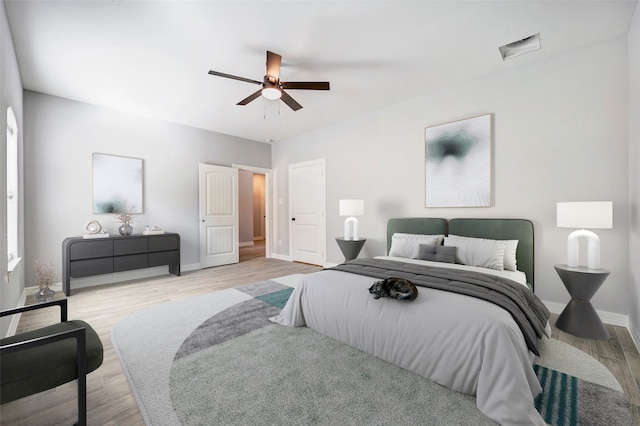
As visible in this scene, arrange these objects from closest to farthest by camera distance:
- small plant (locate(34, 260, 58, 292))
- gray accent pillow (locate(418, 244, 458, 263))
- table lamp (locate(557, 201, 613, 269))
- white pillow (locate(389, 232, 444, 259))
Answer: table lamp (locate(557, 201, 613, 269)) → gray accent pillow (locate(418, 244, 458, 263)) → small plant (locate(34, 260, 58, 292)) → white pillow (locate(389, 232, 444, 259))

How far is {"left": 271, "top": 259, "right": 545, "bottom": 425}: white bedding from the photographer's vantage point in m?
1.48

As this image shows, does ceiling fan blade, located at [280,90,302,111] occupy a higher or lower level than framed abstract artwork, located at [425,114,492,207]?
higher

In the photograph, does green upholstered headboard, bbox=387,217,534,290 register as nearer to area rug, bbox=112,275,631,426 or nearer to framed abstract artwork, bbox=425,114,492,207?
framed abstract artwork, bbox=425,114,492,207

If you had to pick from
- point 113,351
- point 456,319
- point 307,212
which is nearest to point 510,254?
point 456,319

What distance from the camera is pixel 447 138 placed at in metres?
3.85

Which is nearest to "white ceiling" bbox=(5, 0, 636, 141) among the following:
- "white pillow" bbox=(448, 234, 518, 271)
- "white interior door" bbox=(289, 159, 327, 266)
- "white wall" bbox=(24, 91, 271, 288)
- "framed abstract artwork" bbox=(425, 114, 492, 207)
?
"white wall" bbox=(24, 91, 271, 288)

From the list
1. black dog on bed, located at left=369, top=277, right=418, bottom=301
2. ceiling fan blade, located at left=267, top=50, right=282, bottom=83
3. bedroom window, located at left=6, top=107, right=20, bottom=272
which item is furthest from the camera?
bedroom window, located at left=6, top=107, right=20, bottom=272

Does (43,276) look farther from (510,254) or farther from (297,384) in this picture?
(510,254)

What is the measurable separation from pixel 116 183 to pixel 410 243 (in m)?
4.65

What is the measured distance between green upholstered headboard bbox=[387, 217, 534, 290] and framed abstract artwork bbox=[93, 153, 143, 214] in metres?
4.48

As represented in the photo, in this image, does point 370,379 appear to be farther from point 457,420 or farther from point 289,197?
point 289,197

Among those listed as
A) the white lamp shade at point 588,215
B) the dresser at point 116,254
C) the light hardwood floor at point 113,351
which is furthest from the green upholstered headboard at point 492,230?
the dresser at point 116,254

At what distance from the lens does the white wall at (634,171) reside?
238cm

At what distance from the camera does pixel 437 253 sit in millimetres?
3256
